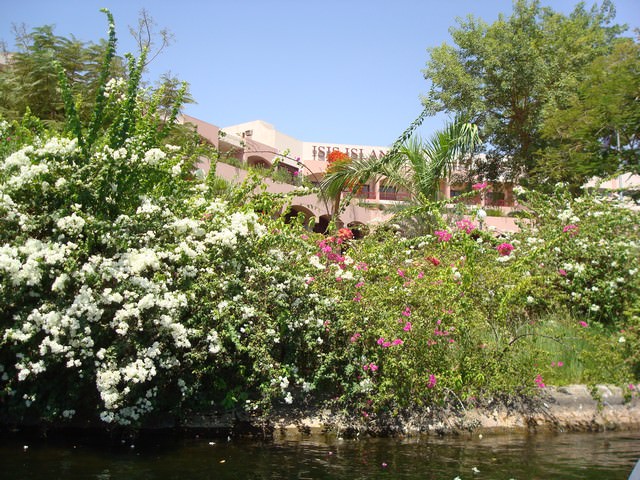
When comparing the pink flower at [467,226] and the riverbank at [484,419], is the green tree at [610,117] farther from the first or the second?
the riverbank at [484,419]

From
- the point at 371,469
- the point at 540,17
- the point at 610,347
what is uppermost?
the point at 540,17

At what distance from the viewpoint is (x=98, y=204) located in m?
5.12

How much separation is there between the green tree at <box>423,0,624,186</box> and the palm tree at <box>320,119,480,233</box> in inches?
554

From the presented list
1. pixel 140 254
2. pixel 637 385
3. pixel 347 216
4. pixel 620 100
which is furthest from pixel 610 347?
pixel 347 216

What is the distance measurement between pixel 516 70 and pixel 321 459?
24.3m

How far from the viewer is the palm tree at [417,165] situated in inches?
462

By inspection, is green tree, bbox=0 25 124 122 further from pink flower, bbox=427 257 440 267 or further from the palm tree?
pink flower, bbox=427 257 440 267

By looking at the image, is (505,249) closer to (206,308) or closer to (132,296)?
(206,308)

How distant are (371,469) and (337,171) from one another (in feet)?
29.5

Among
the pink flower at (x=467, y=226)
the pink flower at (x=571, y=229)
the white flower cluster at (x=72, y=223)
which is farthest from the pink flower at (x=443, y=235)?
the white flower cluster at (x=72, y=223)

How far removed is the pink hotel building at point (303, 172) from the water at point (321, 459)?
261 cm

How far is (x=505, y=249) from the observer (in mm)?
8758

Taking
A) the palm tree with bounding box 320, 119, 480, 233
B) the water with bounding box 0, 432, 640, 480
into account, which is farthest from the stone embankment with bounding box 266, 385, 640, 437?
the palm tree with bounding box 320, 119, 480, 233

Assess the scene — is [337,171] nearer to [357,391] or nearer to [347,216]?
[357,391]
